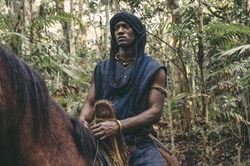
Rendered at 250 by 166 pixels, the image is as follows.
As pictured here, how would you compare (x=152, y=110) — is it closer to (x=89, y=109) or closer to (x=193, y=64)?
(x=89, y=109)

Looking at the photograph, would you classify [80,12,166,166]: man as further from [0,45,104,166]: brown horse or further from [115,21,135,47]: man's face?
[0,45,104,166]: brown horse

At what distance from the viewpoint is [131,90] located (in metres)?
3.58

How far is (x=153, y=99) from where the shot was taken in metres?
3.49

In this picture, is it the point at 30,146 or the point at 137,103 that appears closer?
the point at 30,146

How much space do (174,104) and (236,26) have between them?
3053 millimetres

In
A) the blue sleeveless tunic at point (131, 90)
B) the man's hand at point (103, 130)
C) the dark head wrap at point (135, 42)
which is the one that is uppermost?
the dark head wrap at point (135, 42)

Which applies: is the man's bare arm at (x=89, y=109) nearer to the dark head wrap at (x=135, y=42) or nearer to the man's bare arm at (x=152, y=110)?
the dark head wrap at (x=135, y=42)

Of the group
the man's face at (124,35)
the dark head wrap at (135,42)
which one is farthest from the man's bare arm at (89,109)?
the man's face at (124,35)

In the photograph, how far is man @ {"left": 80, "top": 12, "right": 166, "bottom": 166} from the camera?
133 inches

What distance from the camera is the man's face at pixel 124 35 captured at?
3.76 m

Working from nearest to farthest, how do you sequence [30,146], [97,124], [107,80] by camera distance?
[30,146] → [97,124] → [107,80]

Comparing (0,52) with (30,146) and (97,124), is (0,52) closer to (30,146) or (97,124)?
(30,146)

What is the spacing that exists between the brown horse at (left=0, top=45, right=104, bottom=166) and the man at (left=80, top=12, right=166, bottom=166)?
1.41 feet

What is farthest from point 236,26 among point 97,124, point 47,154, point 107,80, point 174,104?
point 47,154
